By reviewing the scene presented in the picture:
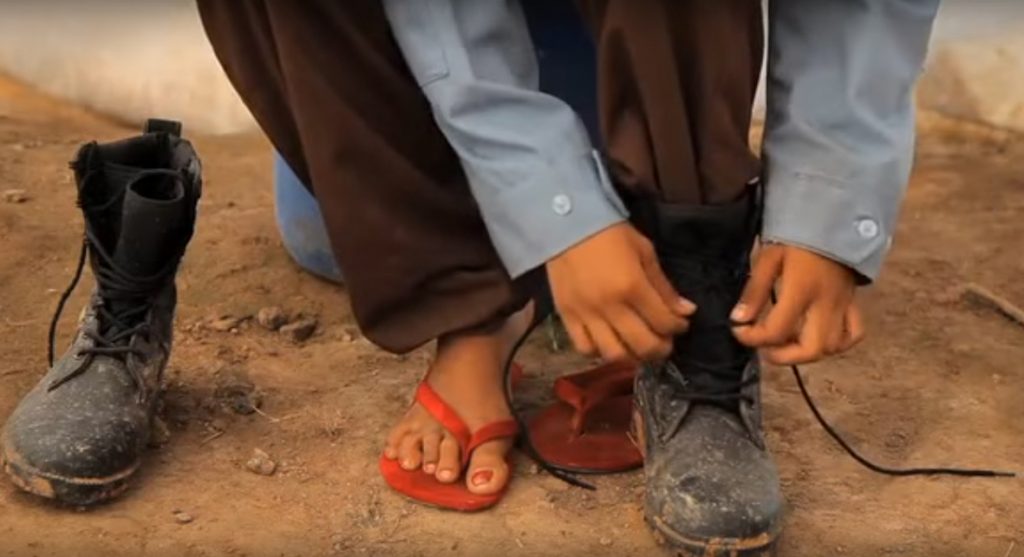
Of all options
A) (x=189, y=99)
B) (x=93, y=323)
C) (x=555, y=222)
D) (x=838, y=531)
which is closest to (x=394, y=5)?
(x=555, y=222)

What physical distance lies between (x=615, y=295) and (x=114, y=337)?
557 mm

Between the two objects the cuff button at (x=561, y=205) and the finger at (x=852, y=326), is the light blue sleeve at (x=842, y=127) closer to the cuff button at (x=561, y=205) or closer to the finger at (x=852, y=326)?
the finger at (x=852, y=326)

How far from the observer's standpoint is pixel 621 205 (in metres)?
1.29

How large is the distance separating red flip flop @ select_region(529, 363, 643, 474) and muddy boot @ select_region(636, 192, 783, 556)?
0.06m

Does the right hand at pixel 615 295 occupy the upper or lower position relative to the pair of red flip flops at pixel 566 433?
upper

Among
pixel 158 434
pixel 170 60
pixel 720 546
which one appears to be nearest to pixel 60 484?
pixel 158 434

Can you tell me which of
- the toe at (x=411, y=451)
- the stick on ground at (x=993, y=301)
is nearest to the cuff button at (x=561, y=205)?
the toe at (x=411, y=451)

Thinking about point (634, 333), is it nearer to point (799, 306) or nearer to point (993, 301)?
point (799, 306)

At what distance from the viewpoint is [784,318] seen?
4.18 ft

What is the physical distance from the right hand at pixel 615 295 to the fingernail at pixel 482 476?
0.65 ft

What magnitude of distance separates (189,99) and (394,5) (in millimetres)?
1368

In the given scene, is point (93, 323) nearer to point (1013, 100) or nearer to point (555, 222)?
point (555, 222)

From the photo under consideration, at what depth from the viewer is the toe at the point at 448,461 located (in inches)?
56.3

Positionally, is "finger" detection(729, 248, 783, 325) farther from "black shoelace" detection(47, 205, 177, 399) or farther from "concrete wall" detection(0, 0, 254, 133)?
"concrete wall" detection(0, 0, 254, 133)
